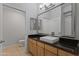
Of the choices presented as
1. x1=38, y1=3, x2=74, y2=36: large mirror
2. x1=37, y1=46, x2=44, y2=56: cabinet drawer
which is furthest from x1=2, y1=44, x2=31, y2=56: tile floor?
x1=38, y1=3, x2=74, y2=36: large mirror

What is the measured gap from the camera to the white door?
1890mm

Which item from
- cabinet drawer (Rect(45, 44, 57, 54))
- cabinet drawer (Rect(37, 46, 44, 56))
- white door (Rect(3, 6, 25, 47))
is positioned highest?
white door (Rect(3, 6, 25, 47))

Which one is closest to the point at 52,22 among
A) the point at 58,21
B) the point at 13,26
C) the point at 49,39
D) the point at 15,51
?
the point at 58,21

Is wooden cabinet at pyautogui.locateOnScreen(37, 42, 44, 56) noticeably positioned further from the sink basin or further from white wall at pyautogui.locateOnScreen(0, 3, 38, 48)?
white wall at pyautogui.locateOnScreen(0, 3, 38, 48)

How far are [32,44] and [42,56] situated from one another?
321mm

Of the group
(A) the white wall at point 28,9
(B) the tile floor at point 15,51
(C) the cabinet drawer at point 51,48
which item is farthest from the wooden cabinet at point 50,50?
(A) the white wall at point 28,9

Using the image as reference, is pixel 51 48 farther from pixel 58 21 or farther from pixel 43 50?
pixel 58 21

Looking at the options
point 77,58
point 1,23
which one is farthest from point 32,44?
point 77,58

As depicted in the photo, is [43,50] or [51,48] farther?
[43,50]

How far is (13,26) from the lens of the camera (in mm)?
1920

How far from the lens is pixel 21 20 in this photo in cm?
193

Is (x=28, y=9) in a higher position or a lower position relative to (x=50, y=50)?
higher

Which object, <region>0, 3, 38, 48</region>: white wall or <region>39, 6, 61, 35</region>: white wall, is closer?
<region>0, 3, 38, 48</region>: white wall

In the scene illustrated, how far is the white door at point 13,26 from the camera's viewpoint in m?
1.89
